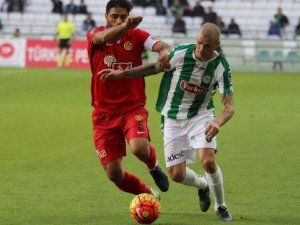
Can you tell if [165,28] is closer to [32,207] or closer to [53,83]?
[53,83]

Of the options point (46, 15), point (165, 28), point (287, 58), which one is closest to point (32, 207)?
point (287, 58)

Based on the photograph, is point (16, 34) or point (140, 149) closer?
point (140, 149)

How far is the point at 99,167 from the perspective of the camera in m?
12.4

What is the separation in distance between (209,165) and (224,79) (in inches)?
32.1

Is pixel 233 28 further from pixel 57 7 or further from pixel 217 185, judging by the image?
pixel 217 185

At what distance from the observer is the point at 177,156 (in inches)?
343

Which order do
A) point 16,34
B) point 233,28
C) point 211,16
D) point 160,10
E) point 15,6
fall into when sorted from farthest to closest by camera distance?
point 15,6 < point 160,10 < point 211,16 < point 233,28 < point 16,34

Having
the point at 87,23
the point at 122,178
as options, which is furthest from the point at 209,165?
the point at 87,23

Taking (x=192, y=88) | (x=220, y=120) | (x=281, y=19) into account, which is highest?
(x=192, y=88)

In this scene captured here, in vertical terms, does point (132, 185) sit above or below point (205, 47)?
below

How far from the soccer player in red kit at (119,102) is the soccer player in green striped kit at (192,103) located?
0.74 feet

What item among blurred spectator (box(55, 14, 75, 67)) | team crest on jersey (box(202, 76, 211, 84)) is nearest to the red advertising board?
blurred spectator (box(55, 14, 75, 67))

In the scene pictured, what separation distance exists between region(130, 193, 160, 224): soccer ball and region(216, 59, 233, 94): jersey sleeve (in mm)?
1219

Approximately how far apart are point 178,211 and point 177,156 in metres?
0.69
